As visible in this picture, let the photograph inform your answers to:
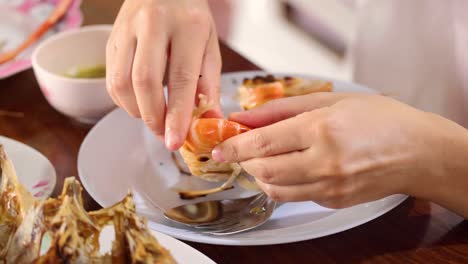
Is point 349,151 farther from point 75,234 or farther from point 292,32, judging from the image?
point 292,32

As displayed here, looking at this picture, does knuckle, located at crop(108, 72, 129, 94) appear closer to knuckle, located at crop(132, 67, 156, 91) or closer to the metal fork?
knuckle, located at crop(132, 67, 156, 91)

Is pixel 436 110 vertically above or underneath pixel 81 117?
above

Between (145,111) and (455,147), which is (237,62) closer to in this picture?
(145,111)

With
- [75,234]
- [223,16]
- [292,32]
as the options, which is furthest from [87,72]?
[223,16]

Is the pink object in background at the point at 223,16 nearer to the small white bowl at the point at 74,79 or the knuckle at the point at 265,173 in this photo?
the small white bowl at the point at 74,79

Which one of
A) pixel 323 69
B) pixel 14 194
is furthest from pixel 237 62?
pixel 323 69

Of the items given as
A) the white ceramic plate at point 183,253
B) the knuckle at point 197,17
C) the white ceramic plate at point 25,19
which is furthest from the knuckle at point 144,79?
the white ceramic plate at point 25,19
